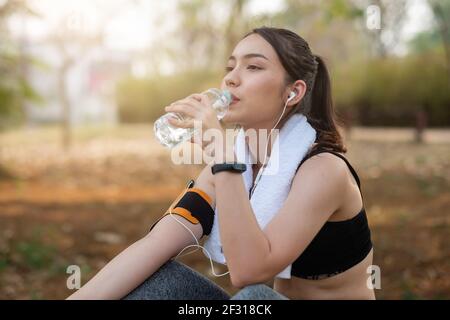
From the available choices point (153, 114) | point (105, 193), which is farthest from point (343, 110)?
point (153, 114)

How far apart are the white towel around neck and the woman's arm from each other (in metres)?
0.14

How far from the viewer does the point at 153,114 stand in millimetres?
16703

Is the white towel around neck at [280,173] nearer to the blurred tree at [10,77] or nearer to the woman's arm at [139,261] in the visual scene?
the woman's arm at [139,261]

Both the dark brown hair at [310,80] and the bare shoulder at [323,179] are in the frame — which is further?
the dark brown hair at [310,80]

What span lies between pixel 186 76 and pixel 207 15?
2.05 meters

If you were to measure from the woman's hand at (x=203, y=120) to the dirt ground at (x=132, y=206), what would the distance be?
2660 mm

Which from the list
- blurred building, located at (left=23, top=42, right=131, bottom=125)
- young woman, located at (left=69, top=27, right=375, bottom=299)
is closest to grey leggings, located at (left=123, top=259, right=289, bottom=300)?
young woman, located at (left=69, top=27, right=375, bottom=299)

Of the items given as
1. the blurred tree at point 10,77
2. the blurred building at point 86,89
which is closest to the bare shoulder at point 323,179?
the blurred tree at point 10,77

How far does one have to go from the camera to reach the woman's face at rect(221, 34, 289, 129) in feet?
6.50

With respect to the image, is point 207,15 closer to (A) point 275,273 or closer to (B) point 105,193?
(B) point 105,193

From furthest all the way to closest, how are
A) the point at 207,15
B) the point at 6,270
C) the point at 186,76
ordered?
the point at 186,76, the point at 207,15, the point at 6,270

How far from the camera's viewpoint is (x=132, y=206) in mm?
8156

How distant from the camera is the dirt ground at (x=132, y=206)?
5113 mm

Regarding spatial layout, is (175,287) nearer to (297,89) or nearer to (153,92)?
(297,89)
